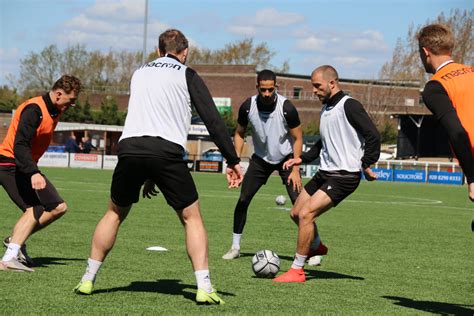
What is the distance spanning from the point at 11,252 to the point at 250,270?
8.97 ft

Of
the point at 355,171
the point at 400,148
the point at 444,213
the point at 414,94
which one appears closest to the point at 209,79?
the point at 414,94

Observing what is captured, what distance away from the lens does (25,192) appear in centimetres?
955

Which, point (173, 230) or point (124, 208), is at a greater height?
point (124, 208)

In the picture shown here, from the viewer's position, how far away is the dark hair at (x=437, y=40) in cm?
665

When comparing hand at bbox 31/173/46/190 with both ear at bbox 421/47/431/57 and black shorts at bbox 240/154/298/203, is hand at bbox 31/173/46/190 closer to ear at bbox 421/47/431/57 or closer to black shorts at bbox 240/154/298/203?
black shorts at bbox 240/154/298/203

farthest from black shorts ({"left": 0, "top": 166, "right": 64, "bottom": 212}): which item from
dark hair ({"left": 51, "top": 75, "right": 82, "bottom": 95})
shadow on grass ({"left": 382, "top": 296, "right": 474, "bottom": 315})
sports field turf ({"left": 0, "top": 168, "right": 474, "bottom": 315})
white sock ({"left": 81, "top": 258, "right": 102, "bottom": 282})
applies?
shadow on grass ({"left": 382, "top": 296, "right": 474, "bottom": 315})

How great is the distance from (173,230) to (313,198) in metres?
6.01

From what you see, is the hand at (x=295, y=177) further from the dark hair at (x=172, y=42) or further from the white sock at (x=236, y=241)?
the dark hair at (x=172, y=42)

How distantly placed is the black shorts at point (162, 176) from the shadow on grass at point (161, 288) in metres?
0.98

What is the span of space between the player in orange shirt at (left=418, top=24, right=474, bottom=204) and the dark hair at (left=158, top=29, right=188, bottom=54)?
2018mm

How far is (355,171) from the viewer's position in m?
9.63

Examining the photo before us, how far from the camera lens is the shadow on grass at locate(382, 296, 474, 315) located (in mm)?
7656

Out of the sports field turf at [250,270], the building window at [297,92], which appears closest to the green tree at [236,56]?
the building window at [297,92]

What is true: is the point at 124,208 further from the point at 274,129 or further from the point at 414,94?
the point at 414,94
